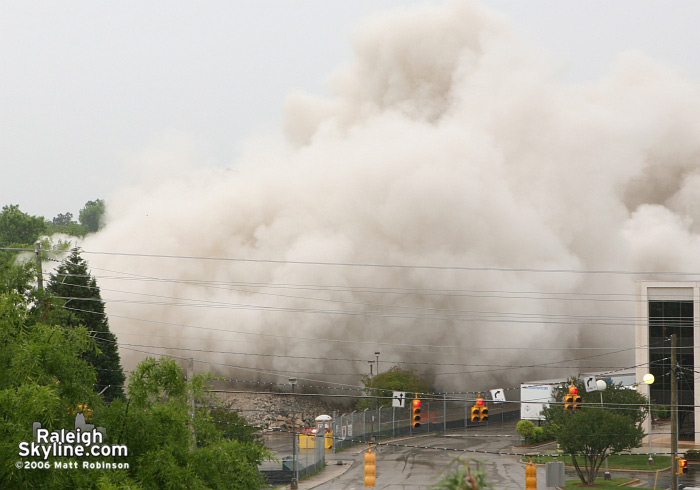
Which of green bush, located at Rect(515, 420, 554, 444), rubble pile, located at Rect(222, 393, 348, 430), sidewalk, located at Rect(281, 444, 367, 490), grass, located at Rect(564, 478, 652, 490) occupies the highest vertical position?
rubble pile, located at Rect(222, 393, 348, 430)

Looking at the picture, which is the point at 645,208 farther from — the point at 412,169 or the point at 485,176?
the point at 412,169

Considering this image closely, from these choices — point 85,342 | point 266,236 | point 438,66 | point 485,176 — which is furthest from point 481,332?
point 85,342

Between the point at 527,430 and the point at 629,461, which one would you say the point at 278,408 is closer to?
the point at 527,430

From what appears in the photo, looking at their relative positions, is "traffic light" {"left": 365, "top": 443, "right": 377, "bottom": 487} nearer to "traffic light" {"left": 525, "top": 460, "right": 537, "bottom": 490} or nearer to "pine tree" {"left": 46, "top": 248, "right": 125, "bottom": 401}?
"traffic light" {"left": 525, "top": 460, "right": 537, "bottom": 490}

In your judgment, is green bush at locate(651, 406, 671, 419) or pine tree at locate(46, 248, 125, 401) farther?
green bush at locate(651, 406, 671, 419)

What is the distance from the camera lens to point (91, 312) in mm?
38219

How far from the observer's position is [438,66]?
230ft

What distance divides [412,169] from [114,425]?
44.3 meters

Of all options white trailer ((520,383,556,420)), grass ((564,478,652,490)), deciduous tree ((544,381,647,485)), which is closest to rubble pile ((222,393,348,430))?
white trailer ((520,383,556,420))

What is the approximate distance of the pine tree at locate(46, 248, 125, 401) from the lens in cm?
3725

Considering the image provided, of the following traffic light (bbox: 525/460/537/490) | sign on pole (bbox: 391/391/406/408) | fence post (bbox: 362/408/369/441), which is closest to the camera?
traffic light (bbox: 525/460/537/490)

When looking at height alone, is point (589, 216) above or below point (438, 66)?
below

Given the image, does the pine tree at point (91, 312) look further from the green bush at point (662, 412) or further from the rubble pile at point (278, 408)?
the green bush at point (662, 412)

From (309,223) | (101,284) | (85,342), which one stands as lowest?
(85,342)
